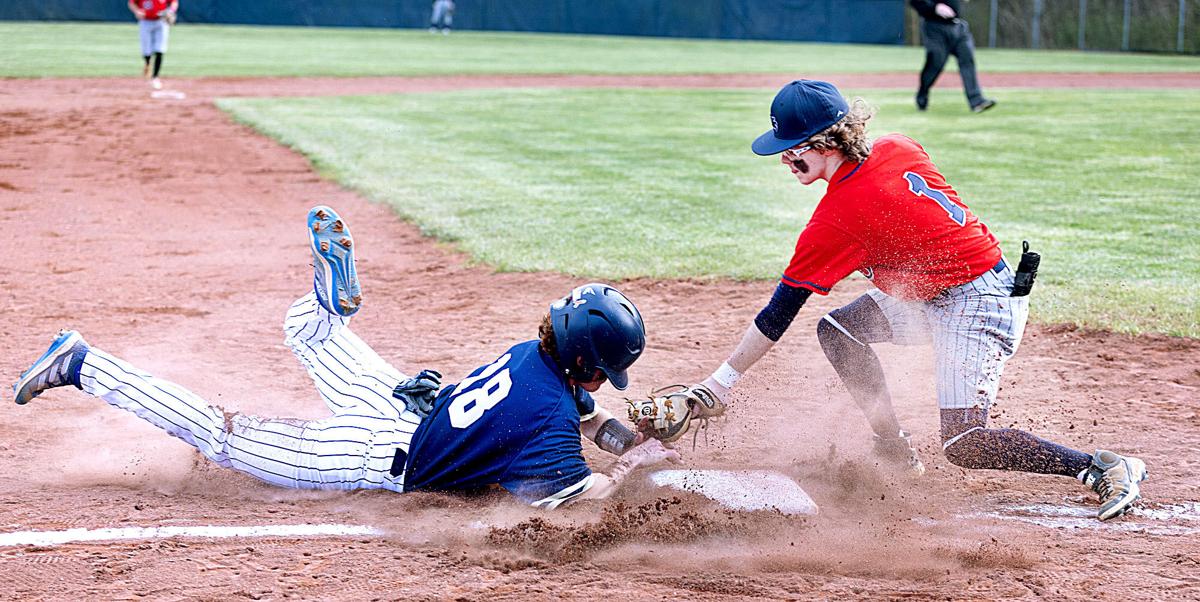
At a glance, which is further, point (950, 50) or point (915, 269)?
point (950, 50)

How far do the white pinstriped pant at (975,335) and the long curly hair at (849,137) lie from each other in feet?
1.93

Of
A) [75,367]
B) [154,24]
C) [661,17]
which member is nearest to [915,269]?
[75,367]

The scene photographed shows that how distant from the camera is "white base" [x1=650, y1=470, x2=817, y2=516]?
394 cm

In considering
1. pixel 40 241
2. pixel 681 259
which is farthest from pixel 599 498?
pixel 40 241

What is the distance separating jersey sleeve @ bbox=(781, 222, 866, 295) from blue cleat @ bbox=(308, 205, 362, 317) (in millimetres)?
1673

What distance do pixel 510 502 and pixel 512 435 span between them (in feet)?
1.20

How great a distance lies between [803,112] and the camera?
3637mm

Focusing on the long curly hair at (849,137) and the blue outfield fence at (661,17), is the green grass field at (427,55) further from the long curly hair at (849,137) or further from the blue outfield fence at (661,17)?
the long curly hair at (849,137)

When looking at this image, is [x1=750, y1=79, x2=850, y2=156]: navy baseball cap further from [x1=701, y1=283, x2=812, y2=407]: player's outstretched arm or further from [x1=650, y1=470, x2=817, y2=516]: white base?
[x1=650, y1=470, x2=817, y2=516]: white base

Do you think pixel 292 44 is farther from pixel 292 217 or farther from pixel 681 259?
pixel 681 259

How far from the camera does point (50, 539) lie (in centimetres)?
359

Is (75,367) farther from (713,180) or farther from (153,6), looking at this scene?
(153,6)

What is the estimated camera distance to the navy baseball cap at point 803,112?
3629 mm

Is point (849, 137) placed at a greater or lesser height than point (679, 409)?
greater
